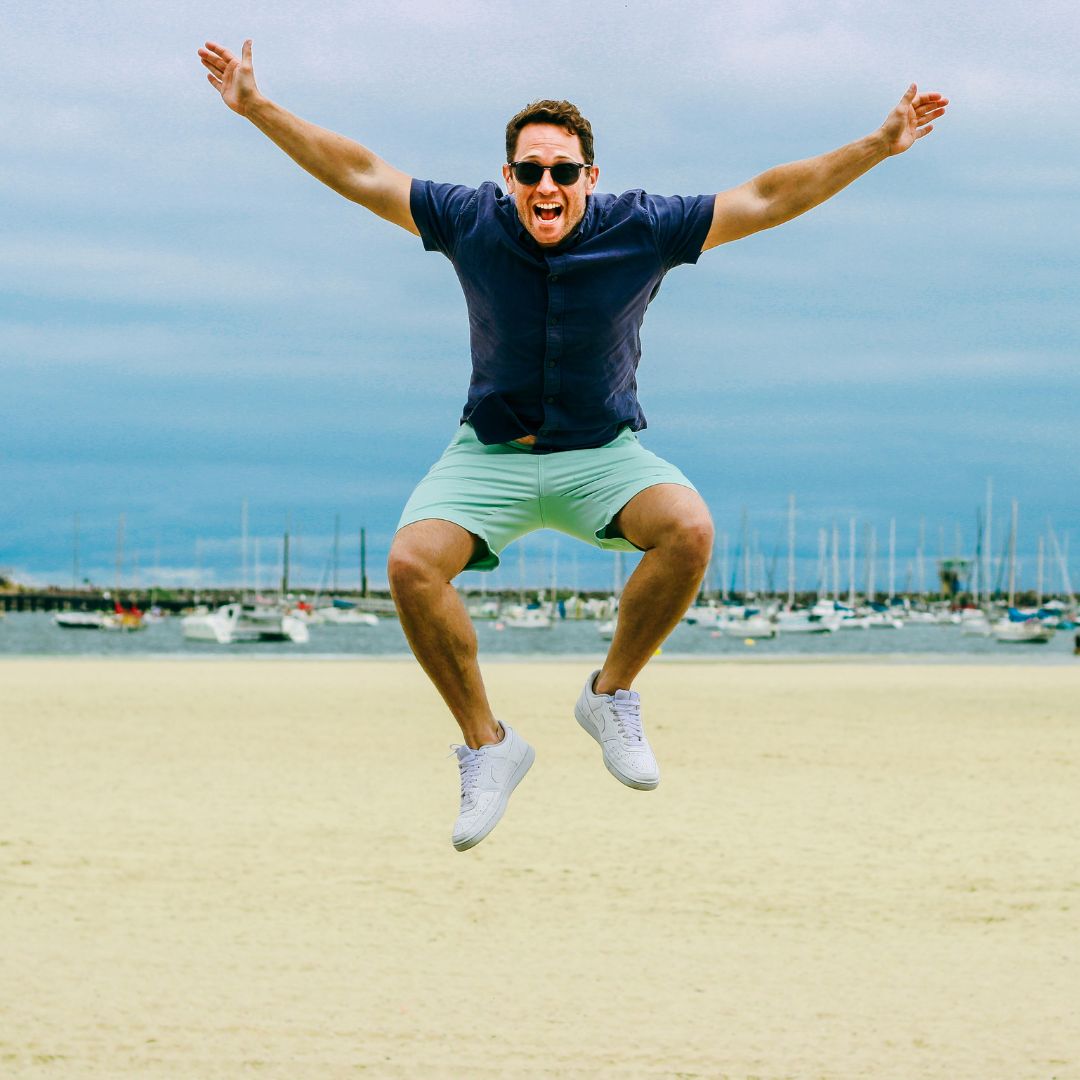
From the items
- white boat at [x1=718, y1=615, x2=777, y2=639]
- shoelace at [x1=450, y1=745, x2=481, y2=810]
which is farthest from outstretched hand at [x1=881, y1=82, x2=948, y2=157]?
white boat at [x1=718, y1=615, x2=777, y2=639]

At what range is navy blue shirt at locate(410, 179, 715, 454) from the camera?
7.18 meters

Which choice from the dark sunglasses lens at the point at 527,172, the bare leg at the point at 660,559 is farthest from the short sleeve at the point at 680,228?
the bare leg at the point at 660,559

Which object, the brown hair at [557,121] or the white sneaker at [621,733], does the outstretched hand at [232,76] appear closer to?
the brown hair at [557,121]

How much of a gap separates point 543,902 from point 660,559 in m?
47.1

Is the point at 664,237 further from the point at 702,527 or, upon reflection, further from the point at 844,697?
the point at 844,697

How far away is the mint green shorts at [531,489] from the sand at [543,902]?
32.1 m

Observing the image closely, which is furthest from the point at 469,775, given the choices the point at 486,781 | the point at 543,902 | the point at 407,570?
the point at 543,902

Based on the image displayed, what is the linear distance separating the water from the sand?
58.9 metres

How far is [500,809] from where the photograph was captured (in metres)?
7.65

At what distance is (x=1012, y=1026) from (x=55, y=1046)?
2368cm

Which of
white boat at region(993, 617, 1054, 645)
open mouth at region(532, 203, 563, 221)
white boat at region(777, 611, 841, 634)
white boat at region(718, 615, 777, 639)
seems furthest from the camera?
white boat at region(777, 611, 841, 634)

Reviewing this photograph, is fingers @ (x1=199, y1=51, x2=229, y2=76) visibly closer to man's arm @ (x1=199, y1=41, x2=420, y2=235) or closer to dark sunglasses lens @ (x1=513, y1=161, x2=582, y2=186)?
man's arm @ (x1=199, y1=41, x2=420, y2=235)

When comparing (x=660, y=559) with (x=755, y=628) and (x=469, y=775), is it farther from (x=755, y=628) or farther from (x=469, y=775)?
(x=755, y=628)

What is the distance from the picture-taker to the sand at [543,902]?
3994cm
